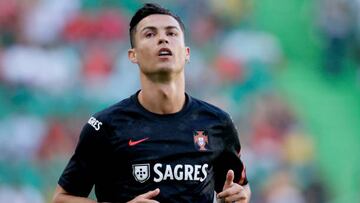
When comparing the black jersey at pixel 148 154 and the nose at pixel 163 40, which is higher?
the nose at pixel 163 40

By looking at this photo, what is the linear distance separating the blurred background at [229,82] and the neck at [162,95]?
5973mm

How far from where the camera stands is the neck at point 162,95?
5.09 metres

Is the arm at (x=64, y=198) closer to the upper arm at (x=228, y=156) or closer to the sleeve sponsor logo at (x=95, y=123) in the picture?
the sleeve sponsor logo at (x=95, y=123)

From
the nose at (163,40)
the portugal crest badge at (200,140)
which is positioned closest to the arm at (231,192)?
the portugal crest badge at (200,140)

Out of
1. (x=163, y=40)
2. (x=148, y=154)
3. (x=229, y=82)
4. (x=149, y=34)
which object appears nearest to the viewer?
(x=148, y=154)

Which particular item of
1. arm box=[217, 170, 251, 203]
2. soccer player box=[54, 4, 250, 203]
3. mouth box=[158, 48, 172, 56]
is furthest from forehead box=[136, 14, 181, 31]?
arm box=[217, 170, 251, 203]

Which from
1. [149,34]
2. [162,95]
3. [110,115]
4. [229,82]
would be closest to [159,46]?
[149,34]

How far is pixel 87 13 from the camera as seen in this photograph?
1252 cm

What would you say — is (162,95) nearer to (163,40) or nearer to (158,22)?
(163,40)

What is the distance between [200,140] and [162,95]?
1.07 ft

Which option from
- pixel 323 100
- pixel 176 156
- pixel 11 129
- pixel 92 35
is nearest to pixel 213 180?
pixel 176 156

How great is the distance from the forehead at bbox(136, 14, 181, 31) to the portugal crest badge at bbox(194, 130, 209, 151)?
61 cm

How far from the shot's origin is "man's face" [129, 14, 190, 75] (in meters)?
5.01

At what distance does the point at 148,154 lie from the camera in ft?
16.2
